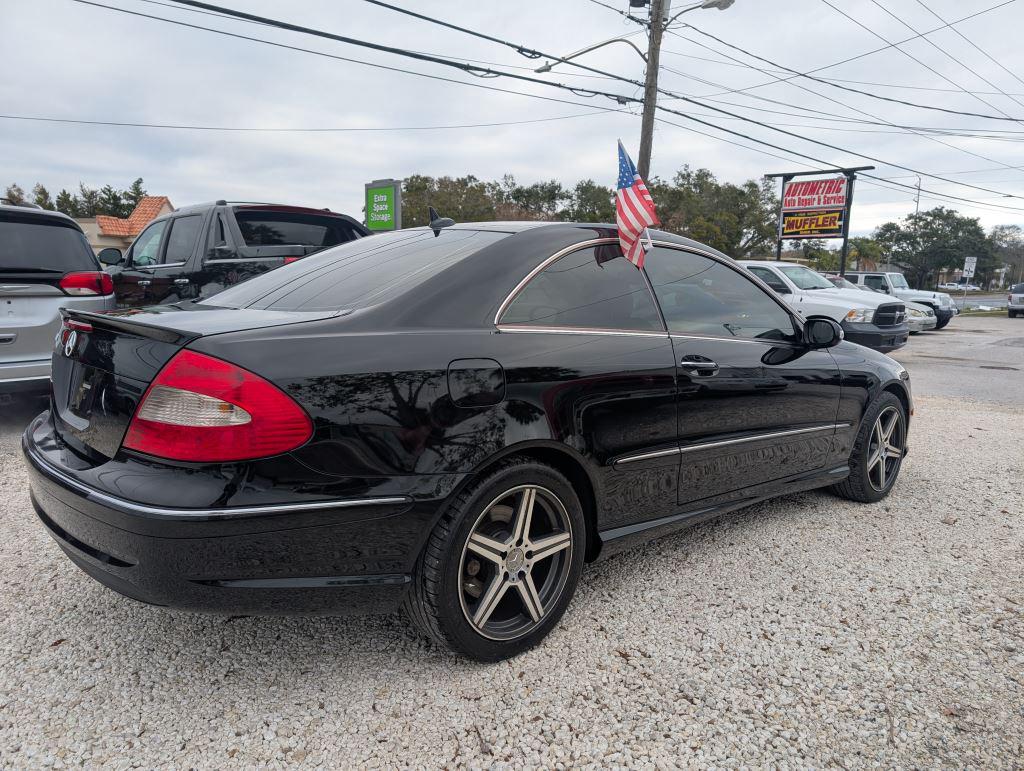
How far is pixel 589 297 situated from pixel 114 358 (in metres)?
1.66

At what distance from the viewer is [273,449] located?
6.24ft

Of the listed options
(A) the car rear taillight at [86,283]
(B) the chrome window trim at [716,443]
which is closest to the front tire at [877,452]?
(B) the chrome window trim at [716,443]

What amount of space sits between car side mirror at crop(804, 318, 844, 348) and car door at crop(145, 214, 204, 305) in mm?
5970

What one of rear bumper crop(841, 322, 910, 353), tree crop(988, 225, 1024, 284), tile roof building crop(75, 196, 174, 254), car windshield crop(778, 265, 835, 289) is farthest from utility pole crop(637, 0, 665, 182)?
tree crop(988, 225, 1024, 284)

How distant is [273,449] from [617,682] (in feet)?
4.45

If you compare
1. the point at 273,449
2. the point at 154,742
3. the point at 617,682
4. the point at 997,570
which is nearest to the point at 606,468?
the point at 617,682

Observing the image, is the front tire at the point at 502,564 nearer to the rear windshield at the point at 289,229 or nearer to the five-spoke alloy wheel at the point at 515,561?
the five-spoke alloy wheel at the point at 515,561

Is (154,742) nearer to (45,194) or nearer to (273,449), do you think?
(273,449)

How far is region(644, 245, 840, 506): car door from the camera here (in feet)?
9.82

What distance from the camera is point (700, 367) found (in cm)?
297

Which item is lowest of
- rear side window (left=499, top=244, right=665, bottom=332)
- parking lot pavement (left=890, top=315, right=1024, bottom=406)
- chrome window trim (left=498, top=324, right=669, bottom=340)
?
parking lot pavement (left=890, top=315, right=1024, bottom=406)

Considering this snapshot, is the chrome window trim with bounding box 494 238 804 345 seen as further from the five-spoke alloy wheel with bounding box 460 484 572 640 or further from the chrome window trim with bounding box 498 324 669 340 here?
the five-spoke alloy wheel with bounding box 460 484 572 640

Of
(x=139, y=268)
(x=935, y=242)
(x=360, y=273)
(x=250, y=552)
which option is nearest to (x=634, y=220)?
(x=360, y=273)

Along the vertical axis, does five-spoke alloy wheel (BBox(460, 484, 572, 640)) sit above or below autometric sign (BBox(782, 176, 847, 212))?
below
